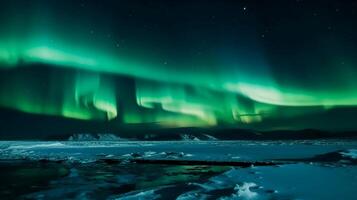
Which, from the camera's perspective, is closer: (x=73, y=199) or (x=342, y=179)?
(x=73, y=199)

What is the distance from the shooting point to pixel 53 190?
1357 cm

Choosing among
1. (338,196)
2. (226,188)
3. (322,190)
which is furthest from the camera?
(226,188)

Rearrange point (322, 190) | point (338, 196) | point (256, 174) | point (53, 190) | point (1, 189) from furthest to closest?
point (256, 174) < point (1, 189) < point (53, 190) < point (322, 190) < point (338, 196)

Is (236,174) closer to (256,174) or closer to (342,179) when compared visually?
(256,174)

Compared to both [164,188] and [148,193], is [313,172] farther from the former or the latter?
[148,193]

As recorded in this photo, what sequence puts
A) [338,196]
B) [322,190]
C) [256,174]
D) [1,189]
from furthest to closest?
[256,174]
[1,189]
[322,190]
[338,196]

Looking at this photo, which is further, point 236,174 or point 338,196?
point 236,174

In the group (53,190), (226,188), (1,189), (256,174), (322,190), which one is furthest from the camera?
(256,174)

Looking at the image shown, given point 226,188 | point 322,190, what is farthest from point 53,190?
point 322,190

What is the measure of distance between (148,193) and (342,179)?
6.71 metres

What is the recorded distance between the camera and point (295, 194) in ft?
35.4

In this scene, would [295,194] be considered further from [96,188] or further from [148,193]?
[96,188]

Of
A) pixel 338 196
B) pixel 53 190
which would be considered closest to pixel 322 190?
pixel 338 196

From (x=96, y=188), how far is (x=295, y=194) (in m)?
6.88
